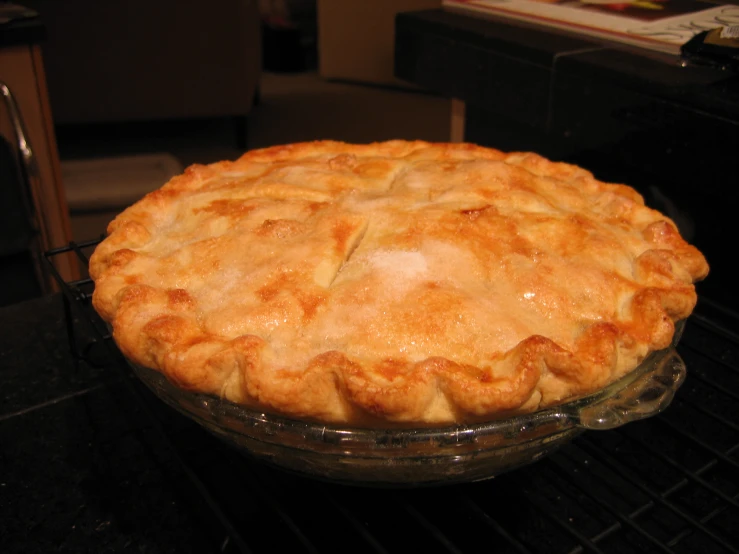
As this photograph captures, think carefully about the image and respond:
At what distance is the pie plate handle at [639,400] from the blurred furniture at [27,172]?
1.87 m

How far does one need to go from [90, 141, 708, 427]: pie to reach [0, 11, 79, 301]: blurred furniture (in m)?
1.31

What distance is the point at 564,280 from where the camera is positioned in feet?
2.86

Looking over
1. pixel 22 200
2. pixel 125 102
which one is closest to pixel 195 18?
pixel 125 102

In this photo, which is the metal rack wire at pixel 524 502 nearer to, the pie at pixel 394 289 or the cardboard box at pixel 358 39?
the pie at pixel 394 289

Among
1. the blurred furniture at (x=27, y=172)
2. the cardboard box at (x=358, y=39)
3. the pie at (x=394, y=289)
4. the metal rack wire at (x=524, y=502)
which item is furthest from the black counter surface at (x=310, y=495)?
the cardboard box at (x=358, y=39)

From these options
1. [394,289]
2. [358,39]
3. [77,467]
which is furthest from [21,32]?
[358,39]

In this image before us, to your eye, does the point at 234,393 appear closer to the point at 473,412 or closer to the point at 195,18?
the point at 473,412

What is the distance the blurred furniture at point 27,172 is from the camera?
2184mm

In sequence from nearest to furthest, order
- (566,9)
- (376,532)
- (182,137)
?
Result: (376,532)
(566,9)
(182,137)

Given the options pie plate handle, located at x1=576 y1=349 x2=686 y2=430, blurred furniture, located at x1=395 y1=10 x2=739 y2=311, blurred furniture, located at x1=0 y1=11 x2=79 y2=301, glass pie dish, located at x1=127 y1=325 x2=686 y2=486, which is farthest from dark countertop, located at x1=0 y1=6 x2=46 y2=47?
pie plate handle, located at x1=576 y1=349 x2=686 y2=430

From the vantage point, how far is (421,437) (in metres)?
0.67

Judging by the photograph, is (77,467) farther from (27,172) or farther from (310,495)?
(27,172)

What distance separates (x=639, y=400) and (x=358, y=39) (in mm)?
5237

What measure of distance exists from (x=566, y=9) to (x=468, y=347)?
162cm
